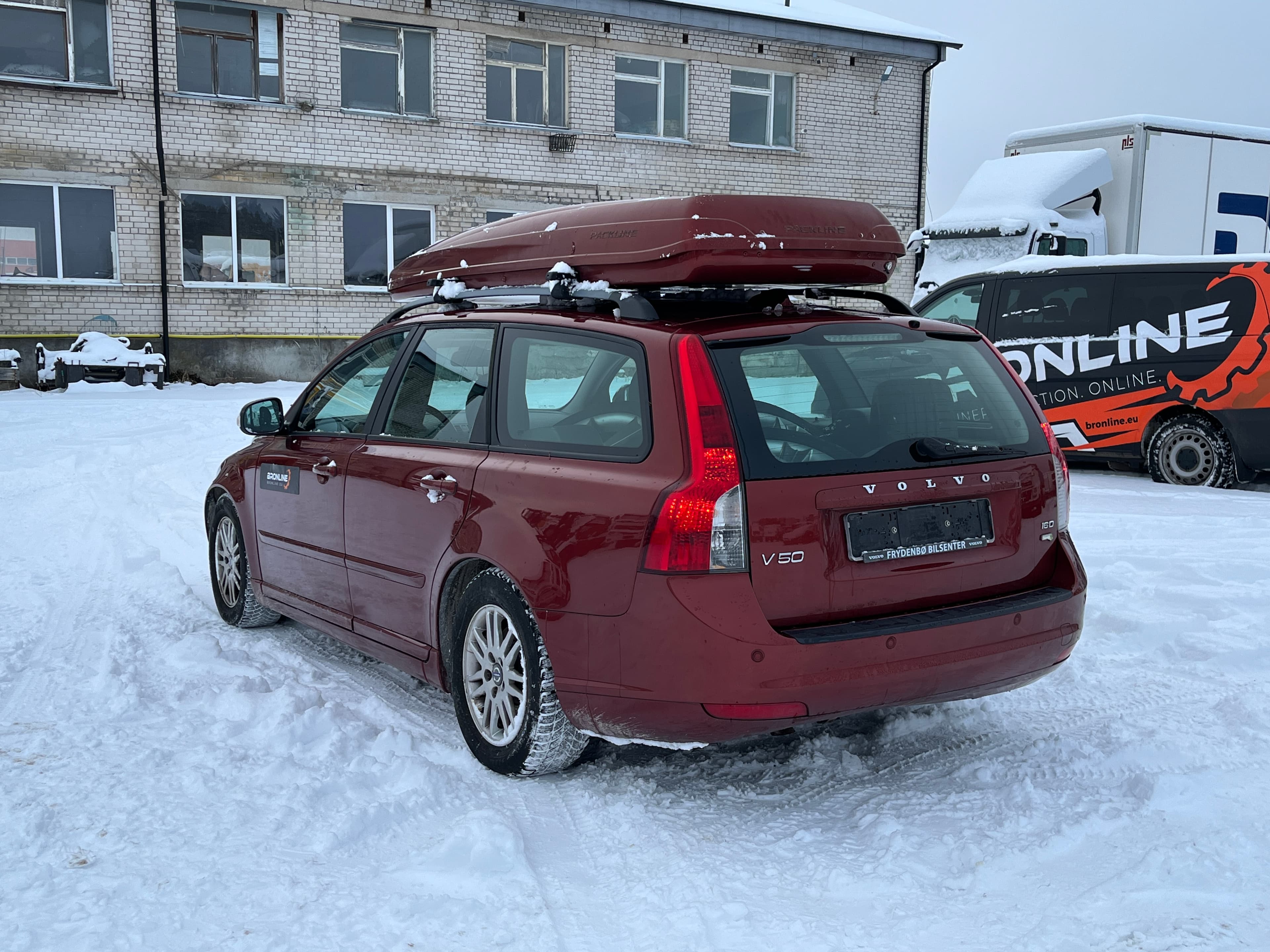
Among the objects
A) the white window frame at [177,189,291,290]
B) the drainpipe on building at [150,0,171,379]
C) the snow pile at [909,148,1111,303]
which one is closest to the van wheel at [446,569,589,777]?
the snow pile at [909,148,1111,303]

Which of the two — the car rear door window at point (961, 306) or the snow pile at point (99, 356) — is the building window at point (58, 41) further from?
the car rear door window at point (961, 306)

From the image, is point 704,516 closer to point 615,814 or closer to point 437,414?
point 615,814

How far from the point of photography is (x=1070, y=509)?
864 centimetres

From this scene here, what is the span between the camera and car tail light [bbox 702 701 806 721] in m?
3.18

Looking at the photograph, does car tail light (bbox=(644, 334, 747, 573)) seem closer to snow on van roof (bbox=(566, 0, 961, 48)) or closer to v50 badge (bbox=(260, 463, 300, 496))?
v50 badge (bbox=(260, 463, 300, 496))

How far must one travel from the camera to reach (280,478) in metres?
5.08

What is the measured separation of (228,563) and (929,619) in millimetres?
3724

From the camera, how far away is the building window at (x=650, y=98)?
22547 millimetres

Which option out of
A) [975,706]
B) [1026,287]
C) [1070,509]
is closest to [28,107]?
[1026,287]

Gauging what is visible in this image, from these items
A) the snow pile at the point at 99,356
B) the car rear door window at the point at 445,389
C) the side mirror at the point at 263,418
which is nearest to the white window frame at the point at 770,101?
the snow pile at the point at 99,356

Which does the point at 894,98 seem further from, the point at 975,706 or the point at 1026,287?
the point at 975,706

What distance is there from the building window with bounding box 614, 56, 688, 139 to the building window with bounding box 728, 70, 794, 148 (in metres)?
1.11

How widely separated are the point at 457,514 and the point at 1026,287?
8420mm

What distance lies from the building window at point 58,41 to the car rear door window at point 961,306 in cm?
1496
